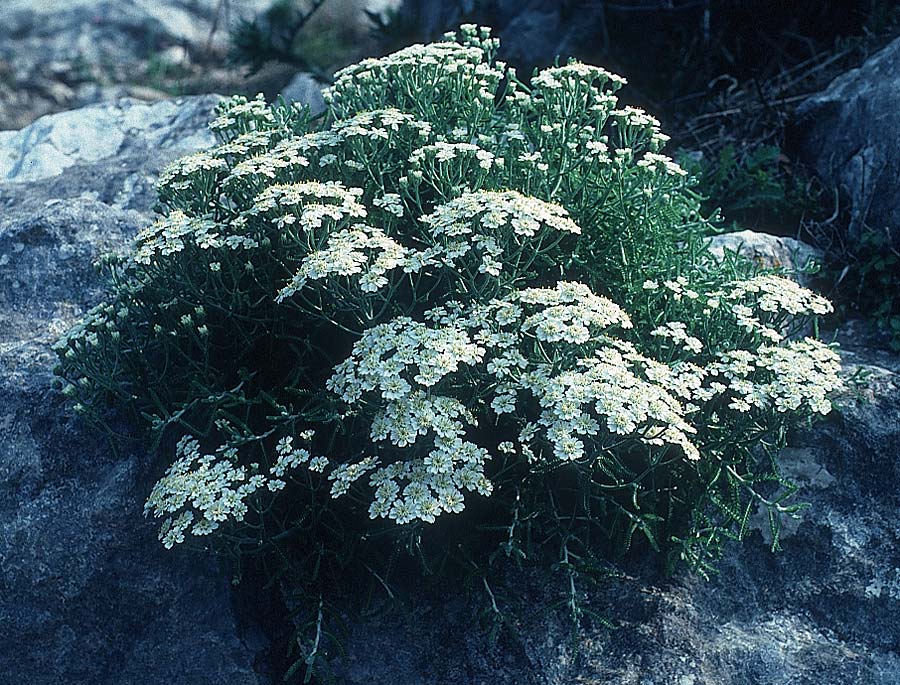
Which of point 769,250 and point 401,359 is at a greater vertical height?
point 401,359

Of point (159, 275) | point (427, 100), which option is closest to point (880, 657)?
point (427, 100)

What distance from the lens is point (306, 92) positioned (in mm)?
6520

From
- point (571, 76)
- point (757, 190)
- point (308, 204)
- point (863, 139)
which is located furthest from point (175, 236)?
point (863, 139)

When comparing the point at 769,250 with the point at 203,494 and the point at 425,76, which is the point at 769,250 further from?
the point at 203,494

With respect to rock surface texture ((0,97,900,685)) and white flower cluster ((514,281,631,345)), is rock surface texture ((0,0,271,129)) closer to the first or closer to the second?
rock surface texture ((0,97,900,685))

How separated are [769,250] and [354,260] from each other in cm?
213

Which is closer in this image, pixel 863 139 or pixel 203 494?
pixel 203 494

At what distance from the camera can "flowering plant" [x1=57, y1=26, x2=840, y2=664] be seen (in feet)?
8.36

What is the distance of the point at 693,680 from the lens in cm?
267

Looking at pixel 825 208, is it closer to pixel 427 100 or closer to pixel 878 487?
pixel 878 487

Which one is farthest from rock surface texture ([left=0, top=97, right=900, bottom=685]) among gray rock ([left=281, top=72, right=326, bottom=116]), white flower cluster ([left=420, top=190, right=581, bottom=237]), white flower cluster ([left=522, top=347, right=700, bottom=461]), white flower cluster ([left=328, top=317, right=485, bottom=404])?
gray rock ([left=281, top=72, right=326, bottom=116])

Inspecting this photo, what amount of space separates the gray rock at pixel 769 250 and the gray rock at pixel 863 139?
297mm

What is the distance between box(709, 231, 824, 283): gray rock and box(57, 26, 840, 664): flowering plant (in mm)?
525

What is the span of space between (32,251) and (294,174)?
1.56 metres
